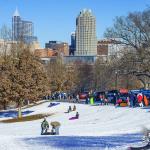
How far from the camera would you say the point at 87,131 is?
118ft

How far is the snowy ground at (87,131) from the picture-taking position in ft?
92.4

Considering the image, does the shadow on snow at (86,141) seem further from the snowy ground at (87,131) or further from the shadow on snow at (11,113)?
the shadow on snow at (11,113)

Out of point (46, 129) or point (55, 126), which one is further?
point (46, 129)

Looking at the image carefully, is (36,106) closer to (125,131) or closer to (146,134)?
(125,131)

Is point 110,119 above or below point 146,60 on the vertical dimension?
below

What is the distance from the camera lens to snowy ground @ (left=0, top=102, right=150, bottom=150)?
2816 cm

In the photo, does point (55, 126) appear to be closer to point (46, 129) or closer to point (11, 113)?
point (46, 129)

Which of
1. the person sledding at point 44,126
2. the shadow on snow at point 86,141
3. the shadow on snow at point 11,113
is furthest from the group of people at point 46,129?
the shadow on snow at point 11,113

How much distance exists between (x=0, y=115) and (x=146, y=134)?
34.8 m

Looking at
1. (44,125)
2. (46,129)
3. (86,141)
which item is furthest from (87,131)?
(86,141)

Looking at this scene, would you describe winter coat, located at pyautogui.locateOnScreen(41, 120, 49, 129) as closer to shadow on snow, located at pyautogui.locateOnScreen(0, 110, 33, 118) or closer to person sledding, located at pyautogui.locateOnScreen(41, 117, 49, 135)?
person sledding, located at pyautogui.locateOnScreen(41, 117, 49, 135)

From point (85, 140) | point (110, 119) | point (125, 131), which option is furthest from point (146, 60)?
point (85, 140)

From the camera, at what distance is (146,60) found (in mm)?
69250

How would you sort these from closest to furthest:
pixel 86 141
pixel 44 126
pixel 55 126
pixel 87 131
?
pixel 86 141
pixel 55 126
pixel 87 131
pixel 44 126
